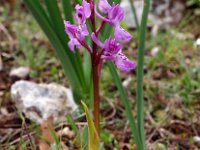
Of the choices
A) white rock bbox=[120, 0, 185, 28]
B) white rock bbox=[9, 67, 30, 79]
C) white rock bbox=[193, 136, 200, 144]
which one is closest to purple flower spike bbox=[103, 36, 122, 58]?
white rock bbox=[193, 136, 200, 144]

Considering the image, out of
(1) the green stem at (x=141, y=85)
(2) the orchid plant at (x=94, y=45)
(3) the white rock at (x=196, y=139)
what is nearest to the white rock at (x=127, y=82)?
(2) the orchid plant at (x=94, y=45)

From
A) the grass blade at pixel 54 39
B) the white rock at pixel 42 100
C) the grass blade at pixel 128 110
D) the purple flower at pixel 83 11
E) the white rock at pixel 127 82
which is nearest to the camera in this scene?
the purple flower at pixel 83 11

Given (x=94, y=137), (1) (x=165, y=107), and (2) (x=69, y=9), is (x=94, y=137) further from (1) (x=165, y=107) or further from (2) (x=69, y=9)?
(1) (x=165, y=107)

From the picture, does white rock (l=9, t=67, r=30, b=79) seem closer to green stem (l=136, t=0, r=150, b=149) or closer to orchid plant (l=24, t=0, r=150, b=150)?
orchid plant (l=24, t=0, r=150, b=150)

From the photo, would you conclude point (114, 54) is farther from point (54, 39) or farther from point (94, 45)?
point (54, 39)

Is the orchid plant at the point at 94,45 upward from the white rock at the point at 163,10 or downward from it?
downward

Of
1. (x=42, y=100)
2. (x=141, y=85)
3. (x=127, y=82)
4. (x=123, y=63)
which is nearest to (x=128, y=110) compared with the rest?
(x=141, y=85)

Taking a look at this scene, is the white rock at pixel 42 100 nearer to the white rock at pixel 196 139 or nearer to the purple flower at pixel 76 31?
the white rock at pixel 196 139
